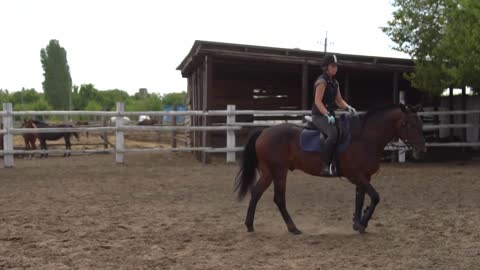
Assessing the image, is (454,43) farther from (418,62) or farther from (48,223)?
(48,223)

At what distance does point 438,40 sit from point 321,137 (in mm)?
8700

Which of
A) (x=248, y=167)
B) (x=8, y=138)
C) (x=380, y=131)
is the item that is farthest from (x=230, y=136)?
(x=380, y=131)

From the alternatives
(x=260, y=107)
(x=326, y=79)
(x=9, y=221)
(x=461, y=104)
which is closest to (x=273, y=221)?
(x=326, y=79)

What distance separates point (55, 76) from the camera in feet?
236

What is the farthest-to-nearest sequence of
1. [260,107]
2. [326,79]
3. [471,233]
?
[260,107] < [326,79] < [471,233]

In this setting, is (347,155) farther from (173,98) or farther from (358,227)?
(173,98)

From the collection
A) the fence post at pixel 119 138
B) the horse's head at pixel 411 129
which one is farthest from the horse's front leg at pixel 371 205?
the fence post at pixel 119 138

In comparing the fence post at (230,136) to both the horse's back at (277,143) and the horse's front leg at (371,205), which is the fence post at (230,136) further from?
the horse's front leg at (371,205)

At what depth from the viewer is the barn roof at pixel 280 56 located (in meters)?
13.6

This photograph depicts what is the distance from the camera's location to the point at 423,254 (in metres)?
4.74

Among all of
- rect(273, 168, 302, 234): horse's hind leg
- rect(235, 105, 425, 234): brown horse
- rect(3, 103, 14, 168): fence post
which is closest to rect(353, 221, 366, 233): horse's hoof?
rect(235, 105, 425, 234): brown horse

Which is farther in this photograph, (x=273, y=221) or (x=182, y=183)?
(x=182, y=183)

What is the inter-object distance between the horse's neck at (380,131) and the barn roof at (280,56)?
7.84m

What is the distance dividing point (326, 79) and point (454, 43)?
6.90 meters
